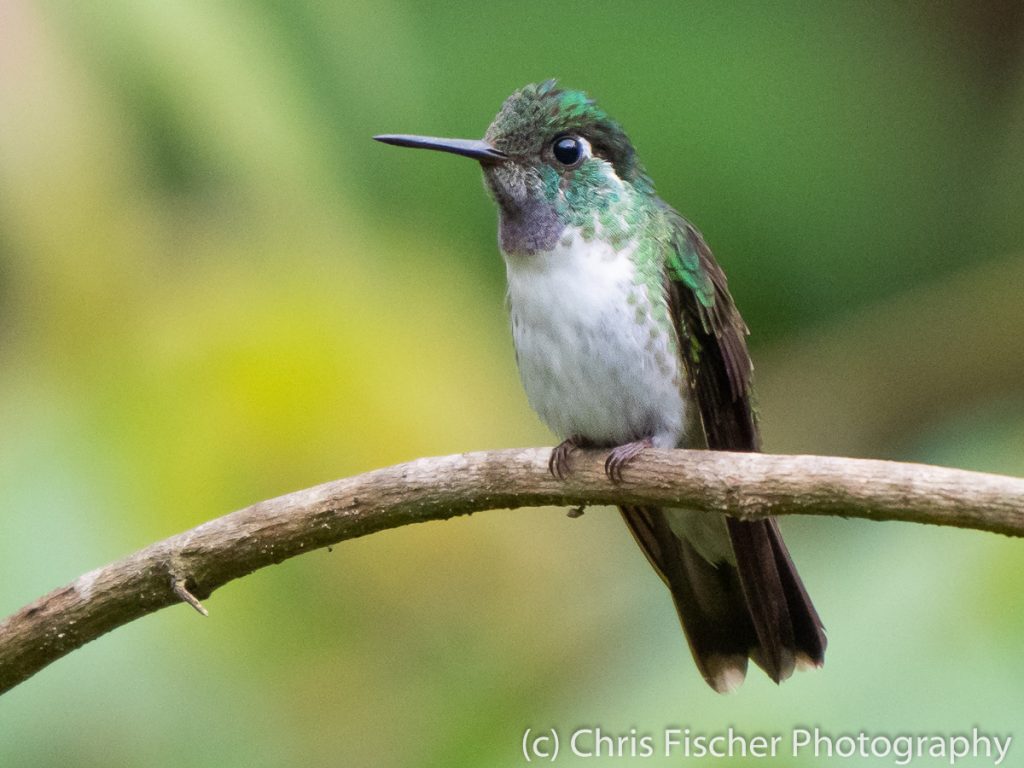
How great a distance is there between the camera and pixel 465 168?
5086mm

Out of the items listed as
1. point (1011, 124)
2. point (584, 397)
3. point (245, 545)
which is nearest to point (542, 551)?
point (584, 397)

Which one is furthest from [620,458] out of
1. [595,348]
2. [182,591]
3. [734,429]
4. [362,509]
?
[182,591]

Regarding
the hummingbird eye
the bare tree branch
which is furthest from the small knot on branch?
the hummingbird eye

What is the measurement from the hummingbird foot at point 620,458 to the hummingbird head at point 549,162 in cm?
55

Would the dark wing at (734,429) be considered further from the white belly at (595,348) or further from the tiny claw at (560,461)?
the tiny claw at (560,461)

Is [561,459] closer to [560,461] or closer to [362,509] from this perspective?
[560,461]

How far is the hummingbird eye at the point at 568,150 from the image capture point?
3613mm

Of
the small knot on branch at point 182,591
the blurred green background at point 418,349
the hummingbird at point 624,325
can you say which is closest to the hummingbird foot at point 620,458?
the hummingbird at point 624,325

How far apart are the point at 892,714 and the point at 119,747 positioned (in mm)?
2086

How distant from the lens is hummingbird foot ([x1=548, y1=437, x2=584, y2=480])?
301 cm

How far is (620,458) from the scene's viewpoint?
3154 millimetres

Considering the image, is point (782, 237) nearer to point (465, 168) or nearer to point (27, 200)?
point (465, 168)

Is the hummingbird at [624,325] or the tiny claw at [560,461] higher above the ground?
the hummingbird at [624,325]

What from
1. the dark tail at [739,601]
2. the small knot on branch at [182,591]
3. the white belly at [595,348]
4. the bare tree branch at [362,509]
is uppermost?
the white belly at [595,348]
